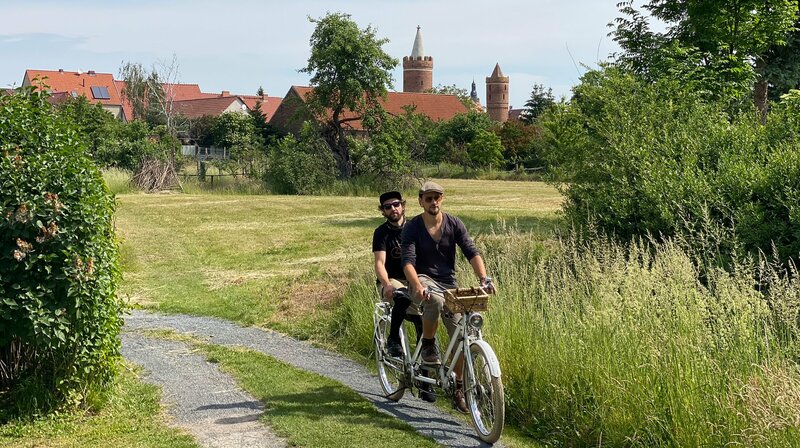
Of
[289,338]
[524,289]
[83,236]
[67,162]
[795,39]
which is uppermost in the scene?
[795,39]

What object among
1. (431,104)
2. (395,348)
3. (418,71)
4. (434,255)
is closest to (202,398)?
(395,348)

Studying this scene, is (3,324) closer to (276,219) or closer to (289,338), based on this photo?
(289,338)

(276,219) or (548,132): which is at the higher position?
(548,132)

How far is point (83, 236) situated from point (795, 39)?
19.2 meters

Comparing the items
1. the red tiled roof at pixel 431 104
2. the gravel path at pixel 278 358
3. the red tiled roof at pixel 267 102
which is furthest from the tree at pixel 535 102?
the gravel path at pixel 278 358

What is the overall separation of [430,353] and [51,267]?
2966 millimetres

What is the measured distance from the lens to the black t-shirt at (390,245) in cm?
747

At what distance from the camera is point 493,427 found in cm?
600

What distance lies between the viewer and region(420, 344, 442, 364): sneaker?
6.92 meters

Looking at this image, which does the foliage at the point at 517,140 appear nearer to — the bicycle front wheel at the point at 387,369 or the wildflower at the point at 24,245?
the bicycle front wheel at the point at 387,369

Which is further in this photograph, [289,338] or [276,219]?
[276,219]

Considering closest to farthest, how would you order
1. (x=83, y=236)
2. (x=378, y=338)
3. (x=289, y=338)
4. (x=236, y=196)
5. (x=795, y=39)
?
(x=83, y=236) < (x=378, y=338) < (x=289, y=338) < (x=795, y=39) < (x=236, y=196)

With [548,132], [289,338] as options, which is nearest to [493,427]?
[289,338]

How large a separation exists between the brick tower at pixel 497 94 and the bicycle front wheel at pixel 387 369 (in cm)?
11280
